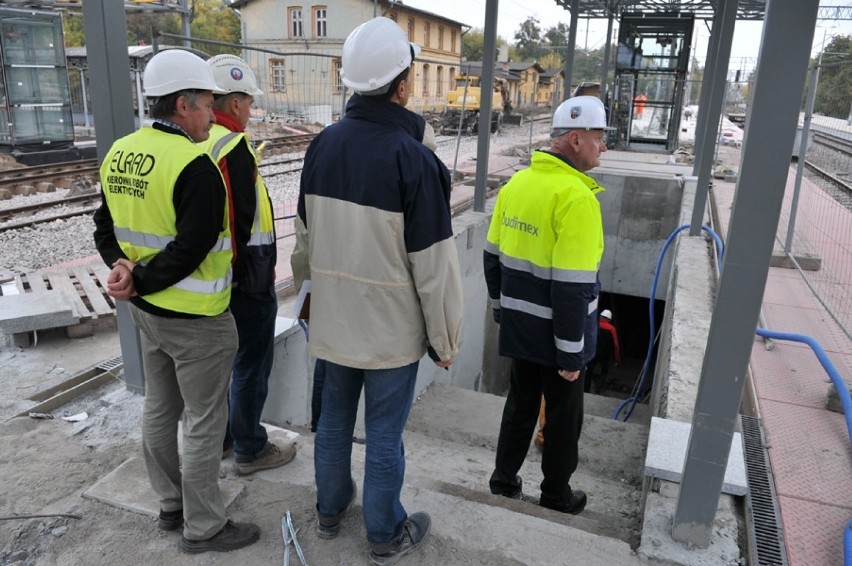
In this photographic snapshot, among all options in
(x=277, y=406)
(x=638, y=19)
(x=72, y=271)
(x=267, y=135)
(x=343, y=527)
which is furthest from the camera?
(x=638, y=19)

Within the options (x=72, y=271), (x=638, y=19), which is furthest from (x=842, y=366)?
(x=638, y=19)

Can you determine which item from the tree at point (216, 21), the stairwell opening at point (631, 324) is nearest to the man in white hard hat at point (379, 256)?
the stairwell opening at point (631, 324)

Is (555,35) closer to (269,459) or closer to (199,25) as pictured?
(199,25)

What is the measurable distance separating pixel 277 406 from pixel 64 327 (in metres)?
2.04

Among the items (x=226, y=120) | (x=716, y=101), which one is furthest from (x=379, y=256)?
(x=716, y=101)

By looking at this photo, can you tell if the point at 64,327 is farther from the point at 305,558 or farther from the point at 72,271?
the point at 305,558

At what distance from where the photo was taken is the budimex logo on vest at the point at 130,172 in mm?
2160

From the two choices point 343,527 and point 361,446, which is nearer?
point 343,527

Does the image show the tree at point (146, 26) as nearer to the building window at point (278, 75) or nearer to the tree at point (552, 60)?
the building window at point (278, 75)

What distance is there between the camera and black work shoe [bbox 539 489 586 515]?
352 cm

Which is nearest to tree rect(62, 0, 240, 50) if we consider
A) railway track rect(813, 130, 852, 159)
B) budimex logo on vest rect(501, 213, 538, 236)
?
railway track rect(813, 130, 852, 159)

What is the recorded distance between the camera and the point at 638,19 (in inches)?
633

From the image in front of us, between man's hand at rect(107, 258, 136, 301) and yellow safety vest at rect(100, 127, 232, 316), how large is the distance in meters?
0.05

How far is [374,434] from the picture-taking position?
2.40 metres
